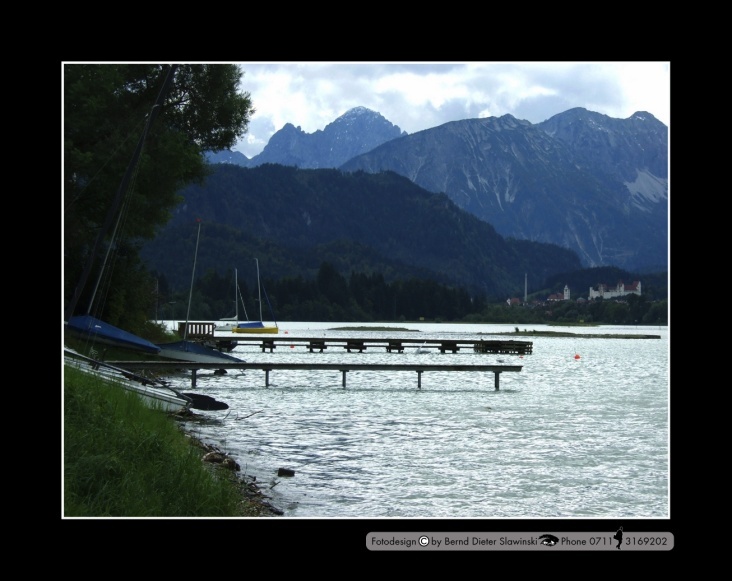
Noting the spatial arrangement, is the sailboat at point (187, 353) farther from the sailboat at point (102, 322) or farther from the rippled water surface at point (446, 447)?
the sailboat at point (102, 322)

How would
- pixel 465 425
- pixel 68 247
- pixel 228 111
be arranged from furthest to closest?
pixel 228 111
pixel 68 247
pixel 465 425

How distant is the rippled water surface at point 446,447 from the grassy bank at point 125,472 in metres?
1.74

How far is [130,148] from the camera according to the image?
31.9m

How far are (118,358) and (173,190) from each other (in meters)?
7.18

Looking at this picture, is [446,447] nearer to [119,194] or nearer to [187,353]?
[119,194]

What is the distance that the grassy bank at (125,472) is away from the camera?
947 centimetres

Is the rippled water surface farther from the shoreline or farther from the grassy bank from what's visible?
the grassy bank

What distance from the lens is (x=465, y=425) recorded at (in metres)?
25.3

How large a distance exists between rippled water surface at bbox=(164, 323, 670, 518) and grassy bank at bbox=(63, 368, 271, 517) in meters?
1.74

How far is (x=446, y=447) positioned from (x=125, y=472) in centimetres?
1150

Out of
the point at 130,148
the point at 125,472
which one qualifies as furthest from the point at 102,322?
the point at 125,472

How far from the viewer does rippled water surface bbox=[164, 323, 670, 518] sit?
46.5 ft
